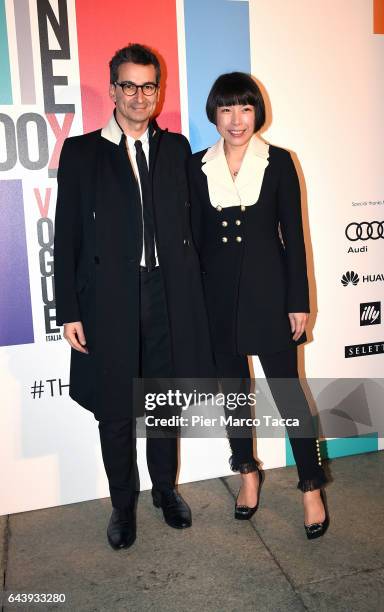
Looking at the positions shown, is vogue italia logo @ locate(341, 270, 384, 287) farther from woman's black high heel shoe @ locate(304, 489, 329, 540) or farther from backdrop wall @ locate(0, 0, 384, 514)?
woman's black high heel shoe @ locate(304, 489, 329, 540)

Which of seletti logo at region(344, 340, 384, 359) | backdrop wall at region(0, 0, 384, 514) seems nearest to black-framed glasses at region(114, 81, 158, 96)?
backdrop wall at region(0, 0, 384, 514)

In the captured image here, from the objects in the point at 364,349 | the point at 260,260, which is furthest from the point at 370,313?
the point at 260,260

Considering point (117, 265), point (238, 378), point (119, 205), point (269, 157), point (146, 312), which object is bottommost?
point (238, 378)

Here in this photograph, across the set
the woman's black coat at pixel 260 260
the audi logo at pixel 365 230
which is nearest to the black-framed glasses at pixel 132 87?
the woman's black coat at pixel 260 260

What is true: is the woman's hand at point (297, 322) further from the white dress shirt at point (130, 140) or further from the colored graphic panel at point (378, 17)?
the colored graphic panel at point (378, 17)

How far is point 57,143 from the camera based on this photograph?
250 centimetres

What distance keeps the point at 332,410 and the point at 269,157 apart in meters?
1.45

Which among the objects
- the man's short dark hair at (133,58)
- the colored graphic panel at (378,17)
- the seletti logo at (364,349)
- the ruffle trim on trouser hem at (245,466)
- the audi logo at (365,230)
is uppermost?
the colored graphic panel at (378,17)

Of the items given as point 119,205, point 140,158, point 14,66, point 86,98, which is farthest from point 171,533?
point 14,66

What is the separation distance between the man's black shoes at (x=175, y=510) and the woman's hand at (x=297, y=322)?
0.86 metres

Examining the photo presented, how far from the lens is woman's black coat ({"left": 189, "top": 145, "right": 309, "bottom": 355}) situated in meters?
2.21

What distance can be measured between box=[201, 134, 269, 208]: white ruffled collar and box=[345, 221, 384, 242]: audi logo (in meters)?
0.87

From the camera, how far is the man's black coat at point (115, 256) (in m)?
2.17

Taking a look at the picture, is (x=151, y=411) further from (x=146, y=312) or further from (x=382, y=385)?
(x=382, y=385)
